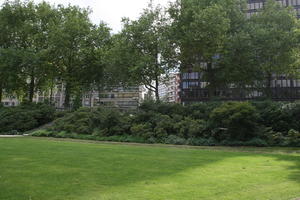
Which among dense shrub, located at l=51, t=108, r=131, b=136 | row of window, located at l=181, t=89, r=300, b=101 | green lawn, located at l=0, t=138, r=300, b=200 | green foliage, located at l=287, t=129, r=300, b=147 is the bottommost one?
green lawn, located at l=0, t=138, r=300, b=200

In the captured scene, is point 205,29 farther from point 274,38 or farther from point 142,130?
point 142,130

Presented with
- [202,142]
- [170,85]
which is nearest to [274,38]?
[202,142]

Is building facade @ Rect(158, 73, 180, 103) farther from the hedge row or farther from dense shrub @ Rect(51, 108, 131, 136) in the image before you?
dense shrub @ Rect(51, 108, 131, 136)

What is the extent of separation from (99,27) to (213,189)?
41.8 m

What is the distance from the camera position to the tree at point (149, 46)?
115 ft

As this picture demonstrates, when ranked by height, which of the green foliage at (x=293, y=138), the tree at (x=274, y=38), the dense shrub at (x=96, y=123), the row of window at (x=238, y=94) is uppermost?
the tree at (x=274, y=38)

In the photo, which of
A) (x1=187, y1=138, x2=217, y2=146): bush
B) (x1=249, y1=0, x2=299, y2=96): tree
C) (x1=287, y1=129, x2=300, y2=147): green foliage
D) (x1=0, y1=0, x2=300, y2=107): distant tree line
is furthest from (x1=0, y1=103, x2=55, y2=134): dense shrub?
(x1=249, y1=0, x2=299, y2=96): tree

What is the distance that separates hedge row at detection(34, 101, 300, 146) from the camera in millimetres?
19875

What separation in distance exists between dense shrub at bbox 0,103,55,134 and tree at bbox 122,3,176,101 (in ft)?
41.7

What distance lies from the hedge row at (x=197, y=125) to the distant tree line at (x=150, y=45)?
30.7ft

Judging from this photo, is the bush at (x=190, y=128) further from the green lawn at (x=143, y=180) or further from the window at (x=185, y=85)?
the window at (x=185, y=85)

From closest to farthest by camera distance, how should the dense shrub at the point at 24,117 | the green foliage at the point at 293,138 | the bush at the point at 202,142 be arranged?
the green foliage at the point at 293,138
the bush at the point at 202,142
the dense shrub at the point at 24,117

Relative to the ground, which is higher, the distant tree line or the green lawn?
the distant tree line

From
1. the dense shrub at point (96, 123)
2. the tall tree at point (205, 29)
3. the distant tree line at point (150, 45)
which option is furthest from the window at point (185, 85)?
the dense shrub at point (96, 123)
